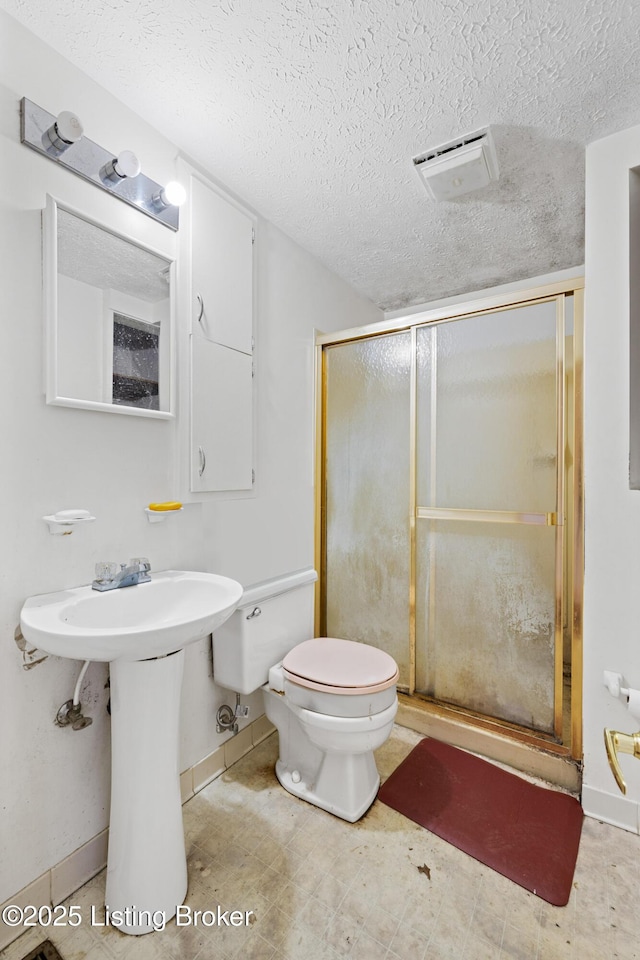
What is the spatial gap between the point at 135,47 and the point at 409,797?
2483 mm

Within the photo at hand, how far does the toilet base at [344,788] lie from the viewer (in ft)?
4.80

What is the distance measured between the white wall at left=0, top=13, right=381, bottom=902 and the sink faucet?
1.9 inches

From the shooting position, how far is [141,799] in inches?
43.8

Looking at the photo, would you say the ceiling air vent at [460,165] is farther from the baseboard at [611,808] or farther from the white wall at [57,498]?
the baseboard at [611,808]

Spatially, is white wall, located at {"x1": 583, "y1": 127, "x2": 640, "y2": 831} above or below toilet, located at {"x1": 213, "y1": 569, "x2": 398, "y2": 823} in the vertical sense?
above

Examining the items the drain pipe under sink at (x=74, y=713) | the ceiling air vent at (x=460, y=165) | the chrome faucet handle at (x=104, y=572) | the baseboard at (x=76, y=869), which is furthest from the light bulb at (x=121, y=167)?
the baseboard at (x=76, y=869)

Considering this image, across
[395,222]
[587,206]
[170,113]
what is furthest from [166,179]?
[587,206]

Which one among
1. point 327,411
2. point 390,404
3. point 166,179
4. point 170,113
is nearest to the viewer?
point 170,113

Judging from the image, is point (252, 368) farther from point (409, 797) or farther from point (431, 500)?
point (409, 797)

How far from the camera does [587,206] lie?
1487 millimetres

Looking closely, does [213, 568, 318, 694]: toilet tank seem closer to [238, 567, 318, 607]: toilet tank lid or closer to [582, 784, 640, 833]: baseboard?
[238, 567, 318, 607]: toilet tank lid

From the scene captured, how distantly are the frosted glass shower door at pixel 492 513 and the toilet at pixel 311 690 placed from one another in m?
0.47

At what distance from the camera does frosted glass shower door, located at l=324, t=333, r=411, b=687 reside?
6.80 feet

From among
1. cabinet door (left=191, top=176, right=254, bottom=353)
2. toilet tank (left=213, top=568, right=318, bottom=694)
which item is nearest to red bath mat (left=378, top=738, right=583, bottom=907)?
toilet tank (left=213, top=568, right=318, bottom=694)
